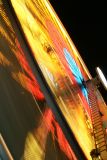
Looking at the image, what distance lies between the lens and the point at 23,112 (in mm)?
798

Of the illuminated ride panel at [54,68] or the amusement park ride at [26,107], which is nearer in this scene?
the amusement park ride at [26,107]

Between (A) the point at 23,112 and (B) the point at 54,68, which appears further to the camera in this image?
(B) the point at 54,68

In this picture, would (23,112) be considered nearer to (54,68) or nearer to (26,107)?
(26,107)

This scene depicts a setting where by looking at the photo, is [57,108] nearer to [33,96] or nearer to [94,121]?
[33,96]

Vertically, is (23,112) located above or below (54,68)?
below

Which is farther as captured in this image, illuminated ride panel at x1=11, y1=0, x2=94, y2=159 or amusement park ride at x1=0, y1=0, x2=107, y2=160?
illuminated ride panel at x1=11, y1=0, x2=94, y2=159

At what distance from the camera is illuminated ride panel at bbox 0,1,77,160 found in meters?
0.70

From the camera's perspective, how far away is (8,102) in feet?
2.41

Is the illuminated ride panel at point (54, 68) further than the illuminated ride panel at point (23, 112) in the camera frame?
Yes

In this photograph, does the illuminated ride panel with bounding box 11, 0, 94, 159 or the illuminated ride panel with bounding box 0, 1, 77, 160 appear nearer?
the illuminated ride panel with bounding box 0, 1, 77, 160

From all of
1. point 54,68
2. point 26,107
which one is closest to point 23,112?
point 26,107

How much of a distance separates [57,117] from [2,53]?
0.83ft

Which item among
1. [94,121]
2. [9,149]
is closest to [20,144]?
[9,149]

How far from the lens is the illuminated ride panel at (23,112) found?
70 centimetres
